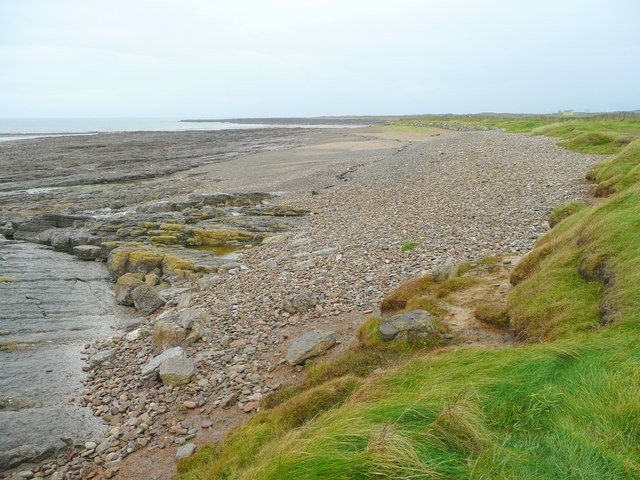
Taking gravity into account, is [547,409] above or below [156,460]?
above

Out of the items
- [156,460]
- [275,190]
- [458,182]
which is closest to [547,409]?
[156,460]

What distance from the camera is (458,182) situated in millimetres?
23062

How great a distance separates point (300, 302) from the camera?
1052 centimetres

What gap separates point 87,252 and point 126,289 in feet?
23.7

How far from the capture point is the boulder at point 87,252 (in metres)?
20.2

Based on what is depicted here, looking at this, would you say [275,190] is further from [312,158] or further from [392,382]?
[392,382]

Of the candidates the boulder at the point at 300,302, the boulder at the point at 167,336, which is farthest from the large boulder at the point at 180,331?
the boulder at the point at 300,302

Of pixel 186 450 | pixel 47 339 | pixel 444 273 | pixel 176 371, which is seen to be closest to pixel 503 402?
pixel 186 450

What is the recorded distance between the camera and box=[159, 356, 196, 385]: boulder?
8.35 metres

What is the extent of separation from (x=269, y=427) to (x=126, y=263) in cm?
1416

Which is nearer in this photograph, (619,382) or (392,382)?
(619,382)

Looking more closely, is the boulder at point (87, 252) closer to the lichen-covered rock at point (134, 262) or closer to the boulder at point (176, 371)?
the lichen-covered rock at point (134, 262)

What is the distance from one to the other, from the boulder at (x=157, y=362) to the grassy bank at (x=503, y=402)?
9.75 ft

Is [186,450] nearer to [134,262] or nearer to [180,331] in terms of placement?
[180,331]
